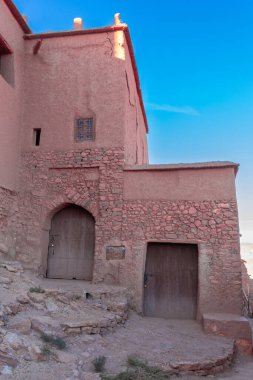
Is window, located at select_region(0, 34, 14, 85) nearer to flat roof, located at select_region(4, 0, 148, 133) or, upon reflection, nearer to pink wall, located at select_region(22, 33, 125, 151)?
pink wall, located at select_region(22, 33, 125, 151)

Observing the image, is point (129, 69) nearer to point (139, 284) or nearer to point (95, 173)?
point (95, 173)

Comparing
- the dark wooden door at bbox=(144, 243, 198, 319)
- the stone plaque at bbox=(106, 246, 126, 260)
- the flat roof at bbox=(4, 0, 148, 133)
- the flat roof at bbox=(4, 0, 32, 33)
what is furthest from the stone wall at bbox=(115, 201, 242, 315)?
the flat roof at bbox=(4, 0, 32, 33)

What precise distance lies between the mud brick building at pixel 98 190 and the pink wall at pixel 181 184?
0.10 ft

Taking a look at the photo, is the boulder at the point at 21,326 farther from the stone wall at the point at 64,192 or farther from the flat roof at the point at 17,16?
the flat roof at the point at 17,16

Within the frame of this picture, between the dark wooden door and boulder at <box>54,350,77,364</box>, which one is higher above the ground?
the dark wooden door

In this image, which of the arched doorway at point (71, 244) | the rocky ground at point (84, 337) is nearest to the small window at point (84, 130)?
the arched doorway at point (71, 244)

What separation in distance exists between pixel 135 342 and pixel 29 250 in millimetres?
4739

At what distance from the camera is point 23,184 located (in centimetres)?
1075

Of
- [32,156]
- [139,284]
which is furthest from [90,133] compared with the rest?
[139,284]

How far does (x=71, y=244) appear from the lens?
10875mm

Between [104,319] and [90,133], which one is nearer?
[104,319]

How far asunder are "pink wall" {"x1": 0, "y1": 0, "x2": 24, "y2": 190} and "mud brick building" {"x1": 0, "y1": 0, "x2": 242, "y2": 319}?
0.03 m

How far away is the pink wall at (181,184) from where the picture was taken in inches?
376

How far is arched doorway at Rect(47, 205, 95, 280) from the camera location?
34.9ft
